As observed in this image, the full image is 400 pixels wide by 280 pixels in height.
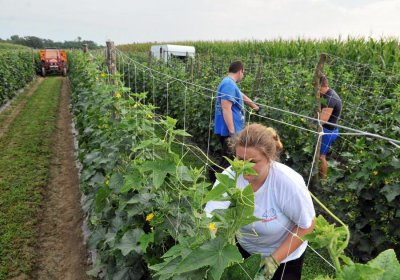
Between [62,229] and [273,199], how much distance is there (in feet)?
10.9

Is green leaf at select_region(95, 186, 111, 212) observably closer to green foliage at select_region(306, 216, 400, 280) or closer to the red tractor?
green foliage at select_region(306, 216, 400, 280)

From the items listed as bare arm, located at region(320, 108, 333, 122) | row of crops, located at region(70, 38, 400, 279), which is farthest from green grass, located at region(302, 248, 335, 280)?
bare arm, located at region(320, 108, 333, 122)

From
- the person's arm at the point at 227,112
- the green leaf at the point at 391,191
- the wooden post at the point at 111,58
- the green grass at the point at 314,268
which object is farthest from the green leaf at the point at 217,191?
the wooden post at the point at 111,58

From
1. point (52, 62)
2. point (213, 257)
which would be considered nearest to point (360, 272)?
point (213, 257)

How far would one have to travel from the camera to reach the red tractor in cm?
2703

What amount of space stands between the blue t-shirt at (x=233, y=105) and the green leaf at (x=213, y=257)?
337 centimetres

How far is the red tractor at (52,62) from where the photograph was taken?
1064 inches

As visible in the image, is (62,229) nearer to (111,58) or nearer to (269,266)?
(111,58)

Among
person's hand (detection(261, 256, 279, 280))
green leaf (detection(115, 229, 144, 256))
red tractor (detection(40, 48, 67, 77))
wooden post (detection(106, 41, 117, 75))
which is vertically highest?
Answer: wooden post (detection(106, 41, 117, 75))

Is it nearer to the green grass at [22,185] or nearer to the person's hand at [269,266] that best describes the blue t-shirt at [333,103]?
the person's hand at [269,266]

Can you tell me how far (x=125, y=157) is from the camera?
3281 mm

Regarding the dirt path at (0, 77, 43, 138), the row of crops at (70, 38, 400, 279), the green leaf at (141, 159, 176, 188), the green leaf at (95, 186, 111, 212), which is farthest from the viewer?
the dirt path at (0, 77, 43, 138)

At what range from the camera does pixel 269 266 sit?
2.15 metres

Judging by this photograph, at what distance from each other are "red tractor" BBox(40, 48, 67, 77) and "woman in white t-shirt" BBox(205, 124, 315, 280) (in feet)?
88.8
